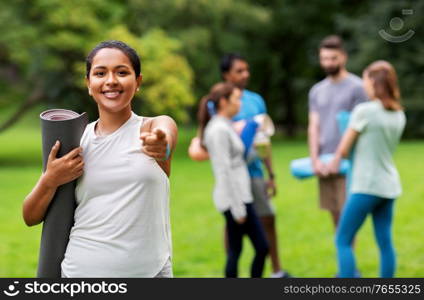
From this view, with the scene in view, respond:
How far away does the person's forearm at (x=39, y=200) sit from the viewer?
245 centimetres

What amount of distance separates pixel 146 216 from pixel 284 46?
3028 centimetres

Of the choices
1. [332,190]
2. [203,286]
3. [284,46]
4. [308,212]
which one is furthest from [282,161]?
[203,286]

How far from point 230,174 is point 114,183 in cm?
263

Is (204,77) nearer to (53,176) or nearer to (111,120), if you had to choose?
(111,120)

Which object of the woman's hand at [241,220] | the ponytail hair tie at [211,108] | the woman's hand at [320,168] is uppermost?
the ponytail hair tie at [211,108]

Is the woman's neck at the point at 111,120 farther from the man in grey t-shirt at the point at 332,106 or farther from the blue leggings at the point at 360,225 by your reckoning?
the man in grey t-shirt at the point at 332,106

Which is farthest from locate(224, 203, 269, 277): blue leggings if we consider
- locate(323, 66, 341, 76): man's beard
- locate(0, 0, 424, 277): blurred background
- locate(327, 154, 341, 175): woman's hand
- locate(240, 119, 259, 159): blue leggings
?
locate(323, 66, 341, 76): man's beard

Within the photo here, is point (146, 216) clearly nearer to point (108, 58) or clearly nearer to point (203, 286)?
point (108, 58)

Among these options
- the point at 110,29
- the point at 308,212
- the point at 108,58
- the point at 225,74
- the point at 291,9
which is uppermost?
the point at 291,9

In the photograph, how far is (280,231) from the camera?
30.2 ft

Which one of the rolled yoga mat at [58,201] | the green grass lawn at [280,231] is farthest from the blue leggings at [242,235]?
the rolled yoga mat at [58,201]

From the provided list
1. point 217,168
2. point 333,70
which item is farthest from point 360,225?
point 333,70

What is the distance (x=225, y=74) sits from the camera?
225 inches

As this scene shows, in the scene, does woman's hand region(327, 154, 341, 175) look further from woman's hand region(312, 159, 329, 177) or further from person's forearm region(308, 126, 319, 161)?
person's forearm region(308, 126, 319, 161)
